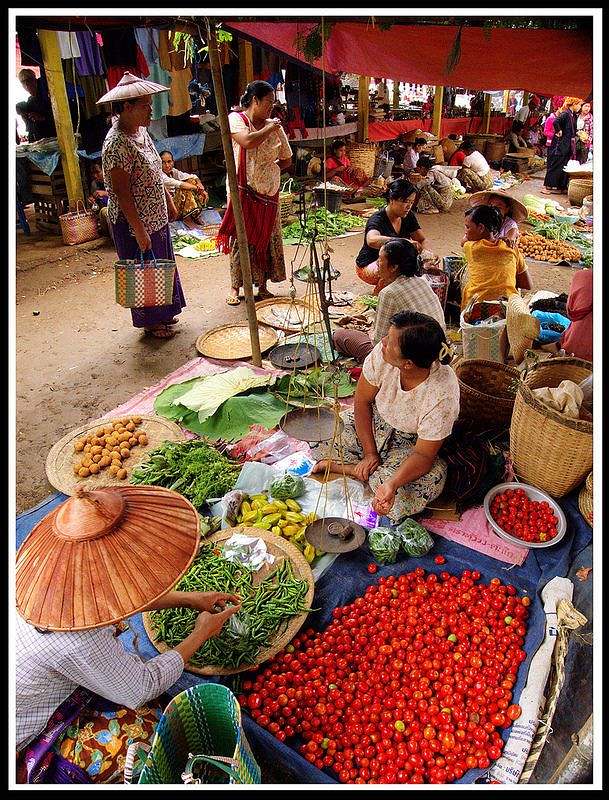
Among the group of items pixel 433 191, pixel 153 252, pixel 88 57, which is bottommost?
pixel 153 252

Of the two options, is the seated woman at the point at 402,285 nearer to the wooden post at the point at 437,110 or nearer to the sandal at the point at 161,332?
the sandal at the point at 161,332

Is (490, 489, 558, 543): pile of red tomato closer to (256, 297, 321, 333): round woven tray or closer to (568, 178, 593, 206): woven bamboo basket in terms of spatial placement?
(256, 297, 321, 333): round woven tray

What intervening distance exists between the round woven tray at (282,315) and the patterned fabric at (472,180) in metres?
6.47

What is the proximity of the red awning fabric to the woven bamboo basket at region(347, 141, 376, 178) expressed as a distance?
6.33 metres

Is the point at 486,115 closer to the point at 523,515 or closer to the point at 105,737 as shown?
the point at 523,515

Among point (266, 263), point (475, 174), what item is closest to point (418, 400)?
point (266, 263)

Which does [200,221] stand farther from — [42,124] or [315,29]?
[315,29]

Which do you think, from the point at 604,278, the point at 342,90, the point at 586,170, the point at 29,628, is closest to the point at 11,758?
the point at 29,628

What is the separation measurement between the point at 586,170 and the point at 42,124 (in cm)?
926

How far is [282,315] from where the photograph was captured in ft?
17.2

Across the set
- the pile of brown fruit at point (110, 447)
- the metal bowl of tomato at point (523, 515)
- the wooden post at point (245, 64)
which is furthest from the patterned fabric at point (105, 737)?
the wooden post at point (245, 64)

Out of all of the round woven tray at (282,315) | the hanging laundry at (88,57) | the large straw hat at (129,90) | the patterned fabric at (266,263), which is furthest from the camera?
the hanging laundry at (88,57)

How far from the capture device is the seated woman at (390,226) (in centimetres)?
426

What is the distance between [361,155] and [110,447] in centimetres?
842
